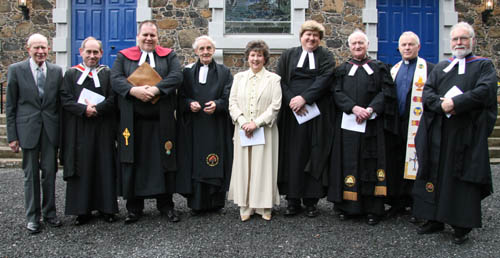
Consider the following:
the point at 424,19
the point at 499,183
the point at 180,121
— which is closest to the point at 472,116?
the point at 180,121

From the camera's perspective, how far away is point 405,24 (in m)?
10.2

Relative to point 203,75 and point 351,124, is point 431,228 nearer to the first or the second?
point 351,124

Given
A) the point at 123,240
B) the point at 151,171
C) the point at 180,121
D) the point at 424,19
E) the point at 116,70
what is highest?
the point at 424,19

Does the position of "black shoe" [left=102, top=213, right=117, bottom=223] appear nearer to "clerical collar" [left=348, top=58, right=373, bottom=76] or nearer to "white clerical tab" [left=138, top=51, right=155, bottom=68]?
"white clerical tab" [left=138, top=51, right=155, bottom=68]

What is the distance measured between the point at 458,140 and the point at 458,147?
6 centimetres

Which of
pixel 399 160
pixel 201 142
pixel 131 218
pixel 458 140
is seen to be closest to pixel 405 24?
pixel 399 160

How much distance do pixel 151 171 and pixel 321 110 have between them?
186 centimetres

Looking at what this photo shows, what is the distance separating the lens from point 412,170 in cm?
448

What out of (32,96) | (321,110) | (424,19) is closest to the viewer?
(32,96)

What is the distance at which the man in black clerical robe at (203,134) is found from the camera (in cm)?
461

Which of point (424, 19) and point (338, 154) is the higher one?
point (424, 19)

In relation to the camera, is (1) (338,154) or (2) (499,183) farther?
(2) (499,183)

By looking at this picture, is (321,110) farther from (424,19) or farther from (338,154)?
(424,19)

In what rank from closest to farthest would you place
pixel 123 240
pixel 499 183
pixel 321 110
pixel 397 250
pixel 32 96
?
pixel 397 250 < pixel 123 240 < pixel 32 96 < pixel 321 110 < pixel 499 183
